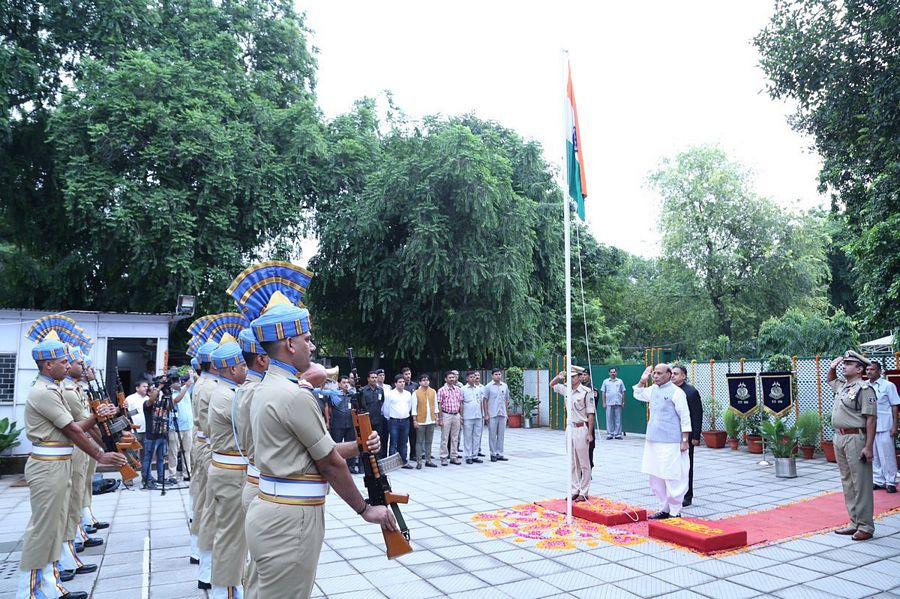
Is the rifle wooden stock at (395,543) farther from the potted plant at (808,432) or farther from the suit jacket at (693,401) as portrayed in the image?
the potted plant at (808,432)

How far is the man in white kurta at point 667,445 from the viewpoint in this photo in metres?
7.38

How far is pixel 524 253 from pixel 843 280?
24.6m

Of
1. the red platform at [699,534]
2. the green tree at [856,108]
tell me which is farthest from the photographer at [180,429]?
the green tree at [856,108]

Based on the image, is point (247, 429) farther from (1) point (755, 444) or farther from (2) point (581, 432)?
(1) point (755, 444)

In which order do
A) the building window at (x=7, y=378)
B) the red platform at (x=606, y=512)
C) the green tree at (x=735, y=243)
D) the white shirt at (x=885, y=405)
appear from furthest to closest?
1. the green tree at (x=735, y=243)
2. the building window at (x=7, y=378)
3. the white shirt at (x=885, y=405)
4. the red platform at (x=606, y=512)

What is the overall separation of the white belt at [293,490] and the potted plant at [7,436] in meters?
11.1

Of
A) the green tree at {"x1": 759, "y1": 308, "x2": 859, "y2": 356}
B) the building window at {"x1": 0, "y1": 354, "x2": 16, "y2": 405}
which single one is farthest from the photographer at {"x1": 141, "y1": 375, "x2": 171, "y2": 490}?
the green tree at {"x1": 759, "y1": 308, "x2": 859, "y2": 356}

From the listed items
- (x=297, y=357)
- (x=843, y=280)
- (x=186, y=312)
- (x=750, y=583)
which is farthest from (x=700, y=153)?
(x=297, y=357)

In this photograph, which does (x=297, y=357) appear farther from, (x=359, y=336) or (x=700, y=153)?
(x=700, y=153)

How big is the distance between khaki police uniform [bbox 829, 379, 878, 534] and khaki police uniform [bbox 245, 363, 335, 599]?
5984mm

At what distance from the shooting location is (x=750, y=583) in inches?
199

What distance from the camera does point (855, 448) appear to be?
641 cm

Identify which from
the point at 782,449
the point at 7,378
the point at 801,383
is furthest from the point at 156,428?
the point at 801,383

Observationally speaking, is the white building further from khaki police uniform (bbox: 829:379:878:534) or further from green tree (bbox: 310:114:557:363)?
khaki police uniform (bbox: 829:379:878:534)
